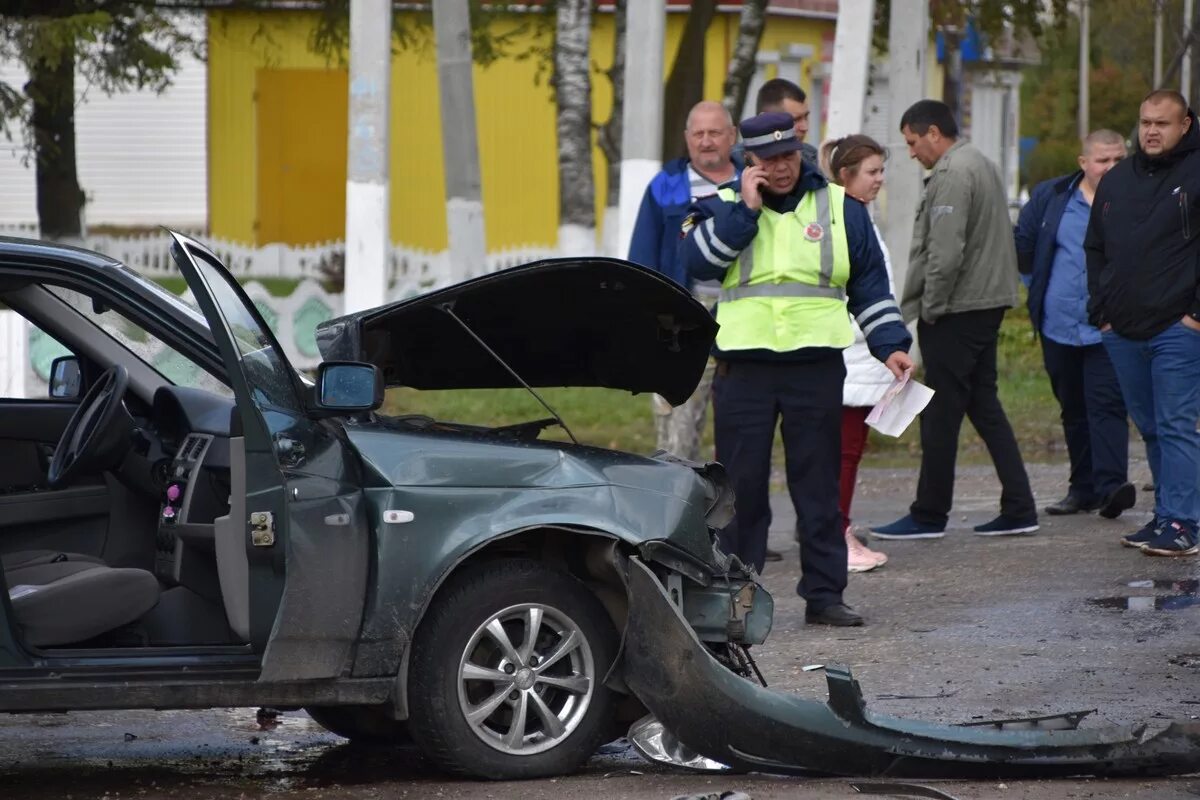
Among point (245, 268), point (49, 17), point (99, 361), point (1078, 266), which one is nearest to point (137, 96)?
point (245, 268)

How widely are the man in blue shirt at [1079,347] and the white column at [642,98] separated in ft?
10.8

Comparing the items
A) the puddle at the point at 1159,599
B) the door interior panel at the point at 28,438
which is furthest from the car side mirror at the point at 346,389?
the puddle at the point at 1159,599

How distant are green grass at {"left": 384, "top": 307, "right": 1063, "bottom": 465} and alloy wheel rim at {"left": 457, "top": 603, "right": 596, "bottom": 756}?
7843 mm

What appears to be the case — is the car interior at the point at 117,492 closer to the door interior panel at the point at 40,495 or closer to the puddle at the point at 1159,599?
the door interior panel at the point at 40,495

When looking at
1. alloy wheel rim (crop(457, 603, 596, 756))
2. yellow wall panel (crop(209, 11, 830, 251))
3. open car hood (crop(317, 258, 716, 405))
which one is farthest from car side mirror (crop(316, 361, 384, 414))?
yellow wall panel (crop(209, 11, 830, 251))

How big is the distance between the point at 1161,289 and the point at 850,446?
1.57 meters

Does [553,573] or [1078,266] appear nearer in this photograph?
[553,573]

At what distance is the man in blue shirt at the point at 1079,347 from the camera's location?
9.95 metres

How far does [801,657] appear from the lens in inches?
277

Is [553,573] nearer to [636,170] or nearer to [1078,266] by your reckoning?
[1078,266]

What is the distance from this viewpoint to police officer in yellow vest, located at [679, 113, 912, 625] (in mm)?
7176

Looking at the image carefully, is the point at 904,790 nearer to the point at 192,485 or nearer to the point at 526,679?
the point at 526,679

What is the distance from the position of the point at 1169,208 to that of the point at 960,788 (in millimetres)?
4110

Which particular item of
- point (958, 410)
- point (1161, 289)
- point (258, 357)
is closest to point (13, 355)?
point (958, 410)
